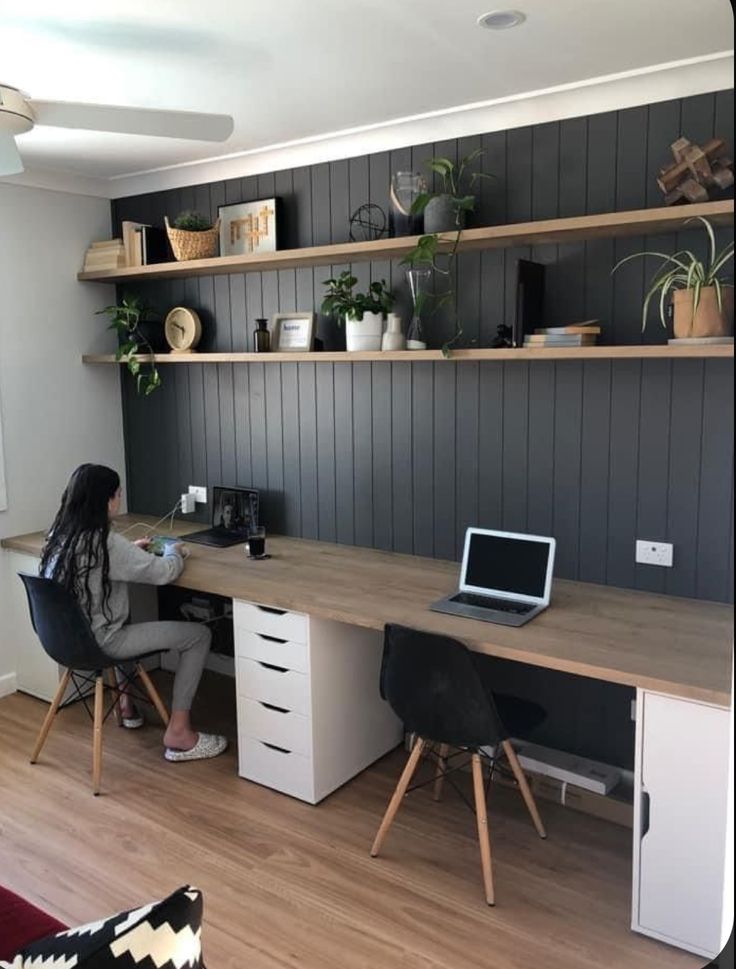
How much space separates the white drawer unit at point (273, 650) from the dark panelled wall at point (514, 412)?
0.69 m

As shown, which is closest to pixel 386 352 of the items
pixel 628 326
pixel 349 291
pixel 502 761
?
pixel 349 291

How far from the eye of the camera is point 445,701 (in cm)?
241

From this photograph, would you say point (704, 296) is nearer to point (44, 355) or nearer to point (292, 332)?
point (292, 332)

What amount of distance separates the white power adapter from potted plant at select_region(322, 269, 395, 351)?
1302 millimetres

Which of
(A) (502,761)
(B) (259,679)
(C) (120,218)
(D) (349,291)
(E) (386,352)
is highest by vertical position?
(C) (120,218)

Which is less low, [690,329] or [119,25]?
[119,25]

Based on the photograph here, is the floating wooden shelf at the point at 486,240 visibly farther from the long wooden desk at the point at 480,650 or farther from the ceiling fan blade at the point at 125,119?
the long wooden desk at the point at 480,650

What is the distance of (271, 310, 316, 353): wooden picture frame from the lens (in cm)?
340

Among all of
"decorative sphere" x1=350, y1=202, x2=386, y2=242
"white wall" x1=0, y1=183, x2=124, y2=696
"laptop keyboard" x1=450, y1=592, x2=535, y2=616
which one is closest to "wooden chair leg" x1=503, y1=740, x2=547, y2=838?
"laptop keyboard" x1=450, y1=592, x2=535, y2=616

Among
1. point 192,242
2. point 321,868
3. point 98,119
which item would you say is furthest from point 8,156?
point 321,868

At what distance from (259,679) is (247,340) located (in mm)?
1542

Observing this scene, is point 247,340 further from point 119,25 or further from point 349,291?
point 119,25

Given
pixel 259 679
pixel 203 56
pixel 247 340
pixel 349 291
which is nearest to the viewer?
pixel 203 56

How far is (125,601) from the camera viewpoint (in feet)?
10.3
